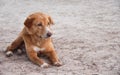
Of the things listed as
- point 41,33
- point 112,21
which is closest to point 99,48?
point 41,33

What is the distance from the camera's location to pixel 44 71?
12.7 feet

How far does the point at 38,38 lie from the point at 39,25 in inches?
8.1

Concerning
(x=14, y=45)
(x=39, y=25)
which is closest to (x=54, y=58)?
(x=39, y=25)

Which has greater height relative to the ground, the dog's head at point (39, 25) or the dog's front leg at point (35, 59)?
the dog's head at point (39, 25)

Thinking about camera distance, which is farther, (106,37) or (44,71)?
(106,37)

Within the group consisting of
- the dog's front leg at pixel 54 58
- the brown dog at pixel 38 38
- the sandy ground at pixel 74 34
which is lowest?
the sandy ground at pixel 74 34

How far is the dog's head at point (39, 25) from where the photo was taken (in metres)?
3.99

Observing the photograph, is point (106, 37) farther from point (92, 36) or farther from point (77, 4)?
point (77, 4)

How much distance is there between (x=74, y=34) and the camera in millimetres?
5383

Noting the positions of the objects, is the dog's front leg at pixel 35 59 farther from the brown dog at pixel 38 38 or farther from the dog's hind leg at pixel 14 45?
the dog's hind leg at pixel 14 45

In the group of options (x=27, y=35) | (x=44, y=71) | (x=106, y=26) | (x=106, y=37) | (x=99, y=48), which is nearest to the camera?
(x=44, y=71)

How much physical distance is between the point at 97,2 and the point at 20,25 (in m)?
2.90

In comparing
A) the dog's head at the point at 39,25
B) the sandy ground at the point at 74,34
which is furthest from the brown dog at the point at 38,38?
the sandy ground at the point at 74,34

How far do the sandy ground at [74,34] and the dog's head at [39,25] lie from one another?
41cm
